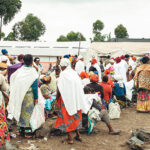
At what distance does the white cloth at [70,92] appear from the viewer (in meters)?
4.45

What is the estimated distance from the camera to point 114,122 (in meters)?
6.34

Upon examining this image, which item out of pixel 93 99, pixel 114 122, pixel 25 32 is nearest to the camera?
pixel 93 99

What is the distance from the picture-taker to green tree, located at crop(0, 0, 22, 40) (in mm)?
40094

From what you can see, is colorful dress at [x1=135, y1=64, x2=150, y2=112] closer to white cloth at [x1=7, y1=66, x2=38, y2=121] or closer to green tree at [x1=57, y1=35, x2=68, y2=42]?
white cloth at [x1=7, y1=66, x2=38, y2=121]

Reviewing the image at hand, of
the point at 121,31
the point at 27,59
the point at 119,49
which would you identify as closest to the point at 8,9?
the point at 119,49

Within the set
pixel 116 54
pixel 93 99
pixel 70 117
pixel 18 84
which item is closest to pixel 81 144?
pixel 70 117

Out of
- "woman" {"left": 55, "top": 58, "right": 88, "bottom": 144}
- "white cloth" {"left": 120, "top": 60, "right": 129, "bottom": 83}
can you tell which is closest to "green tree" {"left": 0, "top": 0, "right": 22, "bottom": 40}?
"white cloth" {"left": 120, "top": 60, "right": 129, "bottom": 83}

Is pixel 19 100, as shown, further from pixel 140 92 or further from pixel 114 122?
pixel 140 92

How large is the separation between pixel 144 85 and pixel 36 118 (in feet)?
13.6

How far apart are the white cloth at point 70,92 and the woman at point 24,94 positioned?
2.11ft

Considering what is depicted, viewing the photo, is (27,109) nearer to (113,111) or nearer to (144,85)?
(113,111)

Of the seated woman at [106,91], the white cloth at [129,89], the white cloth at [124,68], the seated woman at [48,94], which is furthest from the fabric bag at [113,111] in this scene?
the white cloth at [124,68]

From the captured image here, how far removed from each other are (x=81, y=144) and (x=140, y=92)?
12.2 ft

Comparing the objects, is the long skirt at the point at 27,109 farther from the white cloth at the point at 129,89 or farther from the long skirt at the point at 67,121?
→ the white cloth at the point at 129,89
